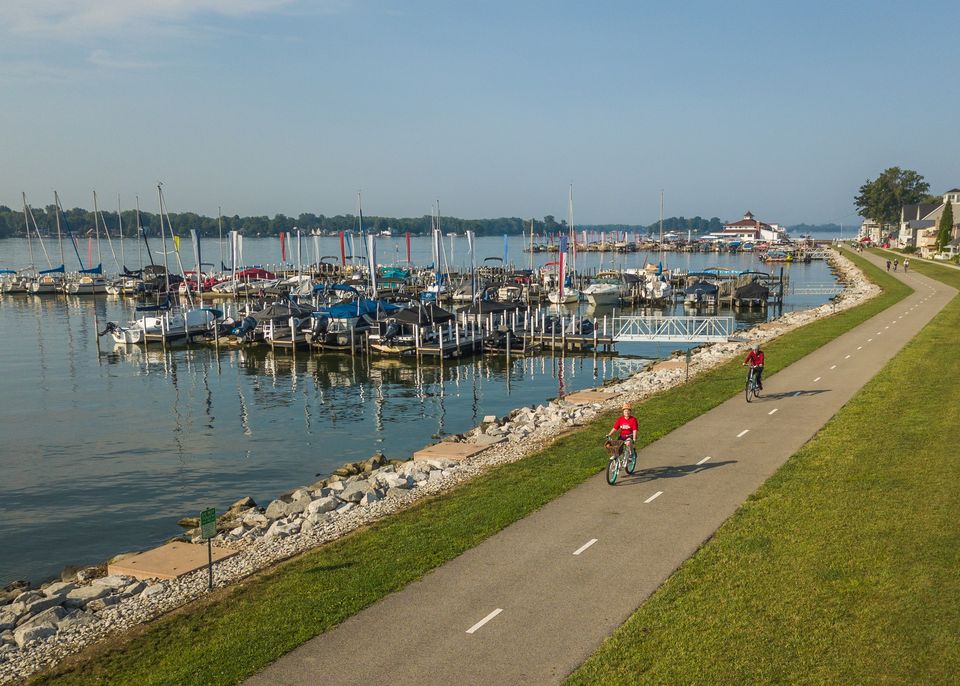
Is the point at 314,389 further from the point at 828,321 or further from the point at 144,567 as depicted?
the point at 828,321

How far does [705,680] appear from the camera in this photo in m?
10.2

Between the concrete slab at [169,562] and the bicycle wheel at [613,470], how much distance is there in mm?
8282

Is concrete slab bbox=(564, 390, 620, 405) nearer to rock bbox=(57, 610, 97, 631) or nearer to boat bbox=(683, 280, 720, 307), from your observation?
rock bbox=(57, 610, 97, 631)

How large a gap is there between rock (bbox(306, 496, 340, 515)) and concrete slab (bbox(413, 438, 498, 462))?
169 inches

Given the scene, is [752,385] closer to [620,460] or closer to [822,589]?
[620,460]

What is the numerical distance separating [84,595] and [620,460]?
11.4 metres

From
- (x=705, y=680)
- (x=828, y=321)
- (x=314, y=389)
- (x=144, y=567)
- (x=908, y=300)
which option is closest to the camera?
→ (x=705, y=680)

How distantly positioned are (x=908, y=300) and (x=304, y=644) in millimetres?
62578

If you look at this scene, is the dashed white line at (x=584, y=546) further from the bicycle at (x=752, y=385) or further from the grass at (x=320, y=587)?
the bicycle at (x=752, y=385)

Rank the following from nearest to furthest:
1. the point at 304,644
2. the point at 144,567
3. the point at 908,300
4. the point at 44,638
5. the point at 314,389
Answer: the point at 304,644
the point at 44,638
the point at 144,567
the point at 314,389
the point at 908,300

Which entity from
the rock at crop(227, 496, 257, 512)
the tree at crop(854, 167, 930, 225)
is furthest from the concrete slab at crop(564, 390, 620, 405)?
the tree at crop(854, 167, 930, 225)

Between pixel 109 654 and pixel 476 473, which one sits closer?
pixel 109 654

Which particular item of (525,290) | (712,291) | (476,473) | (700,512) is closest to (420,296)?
(525,290)

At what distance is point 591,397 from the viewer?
32656mm
